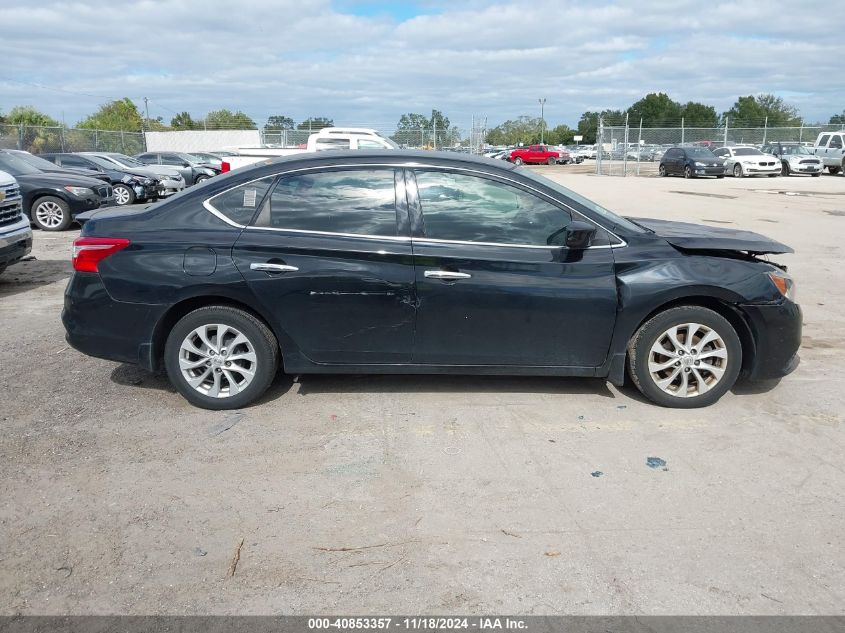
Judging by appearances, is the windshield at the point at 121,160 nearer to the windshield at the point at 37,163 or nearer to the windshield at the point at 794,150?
the windshield at the point at 37,163

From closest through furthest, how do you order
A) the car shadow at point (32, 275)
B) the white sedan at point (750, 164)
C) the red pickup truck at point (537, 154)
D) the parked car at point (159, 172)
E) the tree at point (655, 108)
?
1. the car shadow at point (32, 275)
2. the parked car at point (159, 172)
3. the white sedan at point (750, 164)
4. the red pickup truck at point (537, 154)
5. the tree at point (655, 108)

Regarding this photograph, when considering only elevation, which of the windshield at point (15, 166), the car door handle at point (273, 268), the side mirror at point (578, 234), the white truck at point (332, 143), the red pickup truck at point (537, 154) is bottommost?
the car door handle at point (273, 268)

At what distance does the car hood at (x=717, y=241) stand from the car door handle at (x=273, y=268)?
252cm

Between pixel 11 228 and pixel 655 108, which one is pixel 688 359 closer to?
pixel 11 228

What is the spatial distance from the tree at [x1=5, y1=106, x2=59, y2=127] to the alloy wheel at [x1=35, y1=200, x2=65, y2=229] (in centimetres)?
4018

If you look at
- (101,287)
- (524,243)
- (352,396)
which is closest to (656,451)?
(524,243)

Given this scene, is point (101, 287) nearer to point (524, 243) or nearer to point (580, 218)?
point (524, 243)

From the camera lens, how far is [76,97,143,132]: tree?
182ft

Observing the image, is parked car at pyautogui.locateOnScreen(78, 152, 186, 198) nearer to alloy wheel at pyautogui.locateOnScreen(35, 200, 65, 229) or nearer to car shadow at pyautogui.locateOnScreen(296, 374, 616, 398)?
alloy wheel at pyautogui.locateOnScreen(35, 200, 65, 229)

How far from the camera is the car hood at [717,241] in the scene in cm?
484

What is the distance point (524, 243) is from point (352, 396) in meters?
1.62

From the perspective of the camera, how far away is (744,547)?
328 centimetres

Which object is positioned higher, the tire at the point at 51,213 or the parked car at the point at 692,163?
the parked car at the point at 692,163

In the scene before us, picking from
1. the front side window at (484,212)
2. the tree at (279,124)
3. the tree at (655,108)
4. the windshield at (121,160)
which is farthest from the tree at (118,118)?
the tree at (655,108)
